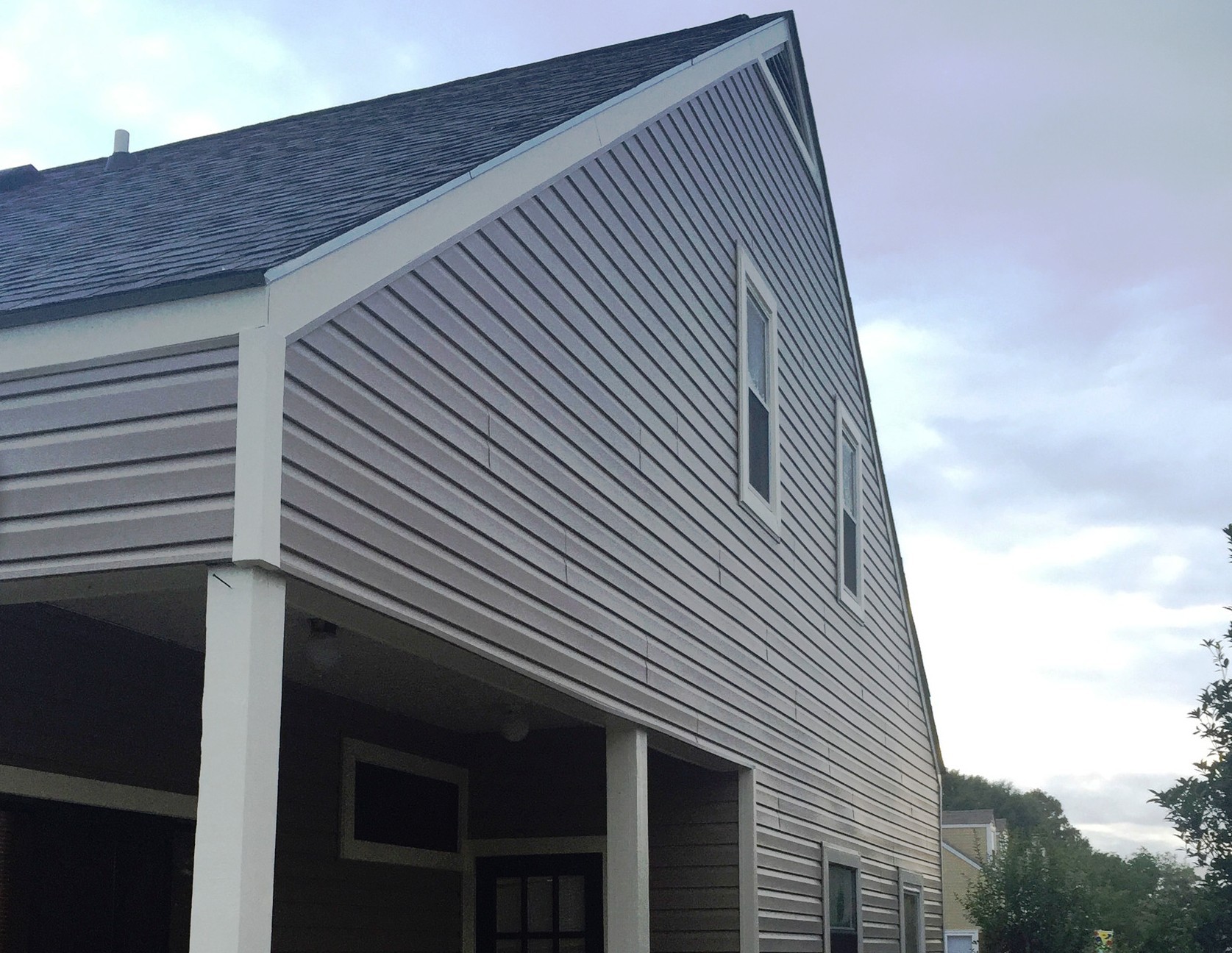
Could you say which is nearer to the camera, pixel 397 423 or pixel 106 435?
pixel 106 435

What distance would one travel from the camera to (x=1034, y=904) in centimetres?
2075

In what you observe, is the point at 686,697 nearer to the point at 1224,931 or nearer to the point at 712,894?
the point at 712,894

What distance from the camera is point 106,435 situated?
4230 mm

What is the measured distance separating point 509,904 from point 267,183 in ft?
16.9

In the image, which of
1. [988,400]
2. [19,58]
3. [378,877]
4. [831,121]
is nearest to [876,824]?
[378,877]

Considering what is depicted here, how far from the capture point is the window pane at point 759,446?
9.36 metres

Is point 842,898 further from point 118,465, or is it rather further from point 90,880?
point 118,465

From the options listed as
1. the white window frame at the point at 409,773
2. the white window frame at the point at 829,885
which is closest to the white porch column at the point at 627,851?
the white window frame at the point at 409,773

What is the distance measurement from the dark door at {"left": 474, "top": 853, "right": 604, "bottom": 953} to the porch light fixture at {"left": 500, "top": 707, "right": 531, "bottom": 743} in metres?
1.23

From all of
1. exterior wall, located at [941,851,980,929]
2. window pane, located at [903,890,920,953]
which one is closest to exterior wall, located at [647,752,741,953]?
window pane, located at [903,890,920,953]

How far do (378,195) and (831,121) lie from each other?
2277 centimetres

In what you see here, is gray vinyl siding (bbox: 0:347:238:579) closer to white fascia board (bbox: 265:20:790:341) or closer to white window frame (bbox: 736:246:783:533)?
white fascia board (bbox: 265:20:790:341)


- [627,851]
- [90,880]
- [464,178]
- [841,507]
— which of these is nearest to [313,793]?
[90,880]

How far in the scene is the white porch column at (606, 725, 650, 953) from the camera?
6.37m
